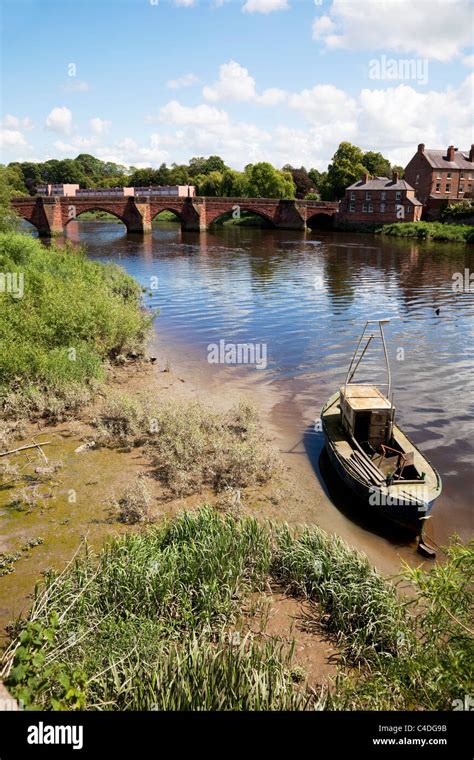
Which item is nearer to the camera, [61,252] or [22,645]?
[22,645]

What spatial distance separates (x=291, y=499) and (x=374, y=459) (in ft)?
8.83

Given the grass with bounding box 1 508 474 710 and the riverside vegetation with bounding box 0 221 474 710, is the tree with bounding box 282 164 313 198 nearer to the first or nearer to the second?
the riverside vegetation with bounding box 0 221 474 710

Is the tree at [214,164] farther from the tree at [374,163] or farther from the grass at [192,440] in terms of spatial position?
the grass at [192,440]

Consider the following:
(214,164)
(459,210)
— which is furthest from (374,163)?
(214,164)

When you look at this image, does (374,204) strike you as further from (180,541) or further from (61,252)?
(180,541)

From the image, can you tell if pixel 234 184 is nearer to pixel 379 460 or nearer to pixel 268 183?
pixel 268 183

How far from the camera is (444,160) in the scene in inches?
3157

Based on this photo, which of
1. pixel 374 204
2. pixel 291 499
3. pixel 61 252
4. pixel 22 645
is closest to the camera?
pixel 22 645

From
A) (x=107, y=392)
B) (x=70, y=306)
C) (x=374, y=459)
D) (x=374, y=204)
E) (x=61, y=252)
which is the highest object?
(x=374, y=204)

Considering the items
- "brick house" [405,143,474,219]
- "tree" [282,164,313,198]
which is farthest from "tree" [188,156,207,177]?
"brick house" [405,143,474,219]

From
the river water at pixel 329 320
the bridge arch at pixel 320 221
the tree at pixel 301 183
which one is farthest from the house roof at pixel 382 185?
the tree at pixel 301 183

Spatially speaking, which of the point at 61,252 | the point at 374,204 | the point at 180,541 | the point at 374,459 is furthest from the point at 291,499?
the point at 374,204

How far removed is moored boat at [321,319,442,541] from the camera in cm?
1088
